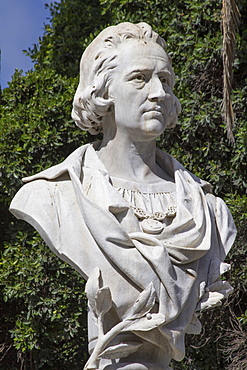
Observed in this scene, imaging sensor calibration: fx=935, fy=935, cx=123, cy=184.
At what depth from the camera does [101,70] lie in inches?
223

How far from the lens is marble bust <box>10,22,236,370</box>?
520cm

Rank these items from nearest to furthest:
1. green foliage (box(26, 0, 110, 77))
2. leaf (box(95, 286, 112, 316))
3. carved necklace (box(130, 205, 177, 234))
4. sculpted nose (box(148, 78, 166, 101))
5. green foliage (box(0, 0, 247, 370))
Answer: leaf (box(95, 286, 112, 316)) < carved necklace (box(130, 205, 177, 234)) < sculpted nose (box(148, 78, 166, 101)) < green foliage (box(0, 0, 247, 370)) < green foliage (box(26, 0, 110, 77))

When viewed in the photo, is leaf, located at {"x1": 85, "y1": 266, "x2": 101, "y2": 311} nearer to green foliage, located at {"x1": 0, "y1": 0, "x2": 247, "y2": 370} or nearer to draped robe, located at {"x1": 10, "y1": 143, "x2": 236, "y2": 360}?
draped robe, located at {"x1": 10, "y1": 143, "x2": 236, "y2": 360}

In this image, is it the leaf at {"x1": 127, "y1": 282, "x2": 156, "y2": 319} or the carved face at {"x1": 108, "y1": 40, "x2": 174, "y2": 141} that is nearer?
the leaf at {"x1": 127, "y1": 282, "x2": 156, "y2": 319}

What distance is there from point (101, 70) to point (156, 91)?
0.38 metres

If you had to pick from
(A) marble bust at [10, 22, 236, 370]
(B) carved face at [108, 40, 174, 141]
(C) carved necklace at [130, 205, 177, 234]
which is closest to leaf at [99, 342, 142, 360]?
(A) marble bust at [10, 22, 236, 370]

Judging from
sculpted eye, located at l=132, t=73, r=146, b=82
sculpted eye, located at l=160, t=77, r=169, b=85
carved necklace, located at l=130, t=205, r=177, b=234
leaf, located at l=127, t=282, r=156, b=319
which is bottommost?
leaf, located at l=127, t=282, r=156, b=319

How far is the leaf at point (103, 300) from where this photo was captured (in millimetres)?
5125

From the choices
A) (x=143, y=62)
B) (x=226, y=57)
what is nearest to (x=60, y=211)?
(x=143, y=62)

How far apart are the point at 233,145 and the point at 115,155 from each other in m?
3.32

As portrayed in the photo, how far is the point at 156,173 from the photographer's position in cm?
583

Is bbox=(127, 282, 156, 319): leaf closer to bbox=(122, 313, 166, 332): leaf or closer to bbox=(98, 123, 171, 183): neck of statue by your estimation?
bbox=(122, 313, 166, 332): leaf

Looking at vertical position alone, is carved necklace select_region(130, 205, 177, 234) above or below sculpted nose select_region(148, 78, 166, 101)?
below

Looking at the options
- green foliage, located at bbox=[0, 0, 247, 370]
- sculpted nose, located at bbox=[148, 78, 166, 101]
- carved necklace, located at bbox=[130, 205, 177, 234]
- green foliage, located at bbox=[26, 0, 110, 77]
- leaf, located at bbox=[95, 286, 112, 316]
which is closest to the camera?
leaf, located at bbox=[95, 286, 112, 316]
